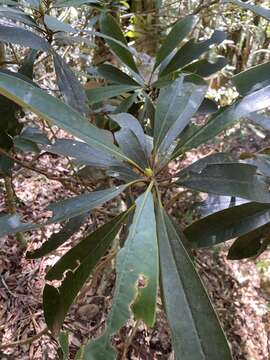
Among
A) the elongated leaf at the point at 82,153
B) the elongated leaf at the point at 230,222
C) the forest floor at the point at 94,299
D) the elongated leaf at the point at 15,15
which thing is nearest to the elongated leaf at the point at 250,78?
the elongated leaf at the point at 230,222

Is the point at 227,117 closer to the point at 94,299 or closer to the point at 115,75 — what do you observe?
the point at 115,75

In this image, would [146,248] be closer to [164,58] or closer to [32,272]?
[164,58]

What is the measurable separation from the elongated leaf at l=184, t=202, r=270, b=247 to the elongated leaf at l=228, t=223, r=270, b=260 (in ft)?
0.35

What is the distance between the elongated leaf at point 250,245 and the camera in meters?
0.95

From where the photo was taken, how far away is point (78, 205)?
2.13 feet

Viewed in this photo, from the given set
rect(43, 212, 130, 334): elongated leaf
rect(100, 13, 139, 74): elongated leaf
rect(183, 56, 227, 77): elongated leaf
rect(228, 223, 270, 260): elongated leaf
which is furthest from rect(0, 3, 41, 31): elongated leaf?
rect(228, 223, 270, 260): elongated leaf

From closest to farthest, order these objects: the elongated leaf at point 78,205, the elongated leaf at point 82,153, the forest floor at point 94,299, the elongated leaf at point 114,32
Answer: the elongated leaf at point 78,205
the elongated leaf at point 82,153
the elongated leaf at point 114,32
the forest floor at point 94,299

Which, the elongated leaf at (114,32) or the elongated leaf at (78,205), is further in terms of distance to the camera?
the elongated leaf at (114,32)

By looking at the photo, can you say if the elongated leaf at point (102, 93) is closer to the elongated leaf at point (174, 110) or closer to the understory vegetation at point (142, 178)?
the understory vegetation at point (142, 178)

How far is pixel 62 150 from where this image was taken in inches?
29.6

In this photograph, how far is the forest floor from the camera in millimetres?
1477

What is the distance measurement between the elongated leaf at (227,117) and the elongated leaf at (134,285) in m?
0.22

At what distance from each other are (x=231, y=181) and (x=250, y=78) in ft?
1.19

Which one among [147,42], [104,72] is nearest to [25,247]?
[104,72]
